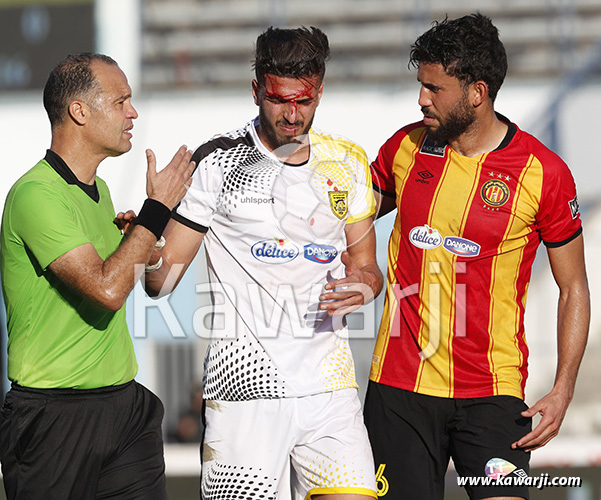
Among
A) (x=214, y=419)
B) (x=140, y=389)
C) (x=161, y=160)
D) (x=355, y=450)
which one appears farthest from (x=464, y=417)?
(x=161, y=160)

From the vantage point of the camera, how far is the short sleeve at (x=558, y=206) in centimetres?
299

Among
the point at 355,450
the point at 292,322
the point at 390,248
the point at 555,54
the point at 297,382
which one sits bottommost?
the point at 355,450

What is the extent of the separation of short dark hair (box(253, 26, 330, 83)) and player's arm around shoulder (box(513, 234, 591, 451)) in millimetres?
1076

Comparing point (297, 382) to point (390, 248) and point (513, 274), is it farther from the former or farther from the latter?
point (513, 274)

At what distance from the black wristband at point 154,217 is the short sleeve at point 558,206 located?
4.32 feet

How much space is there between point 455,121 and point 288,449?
1.30m

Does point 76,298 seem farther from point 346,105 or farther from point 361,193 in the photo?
point 346,105

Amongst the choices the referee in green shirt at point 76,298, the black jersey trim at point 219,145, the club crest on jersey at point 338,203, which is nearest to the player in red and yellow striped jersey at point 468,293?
the club crest on jersey at point 338,203

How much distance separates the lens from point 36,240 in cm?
265

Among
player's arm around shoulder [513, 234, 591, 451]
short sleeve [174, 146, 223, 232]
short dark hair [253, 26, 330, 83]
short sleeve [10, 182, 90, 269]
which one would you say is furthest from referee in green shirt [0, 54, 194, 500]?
player's arm around shoulder [513, 234, 591, 451]

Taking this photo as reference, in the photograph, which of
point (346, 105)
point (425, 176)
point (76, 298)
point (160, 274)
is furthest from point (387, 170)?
point (346, 105)

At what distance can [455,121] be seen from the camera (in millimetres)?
3055

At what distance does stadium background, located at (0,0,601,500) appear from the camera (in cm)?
695

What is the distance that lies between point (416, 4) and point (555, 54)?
5.08 feet
